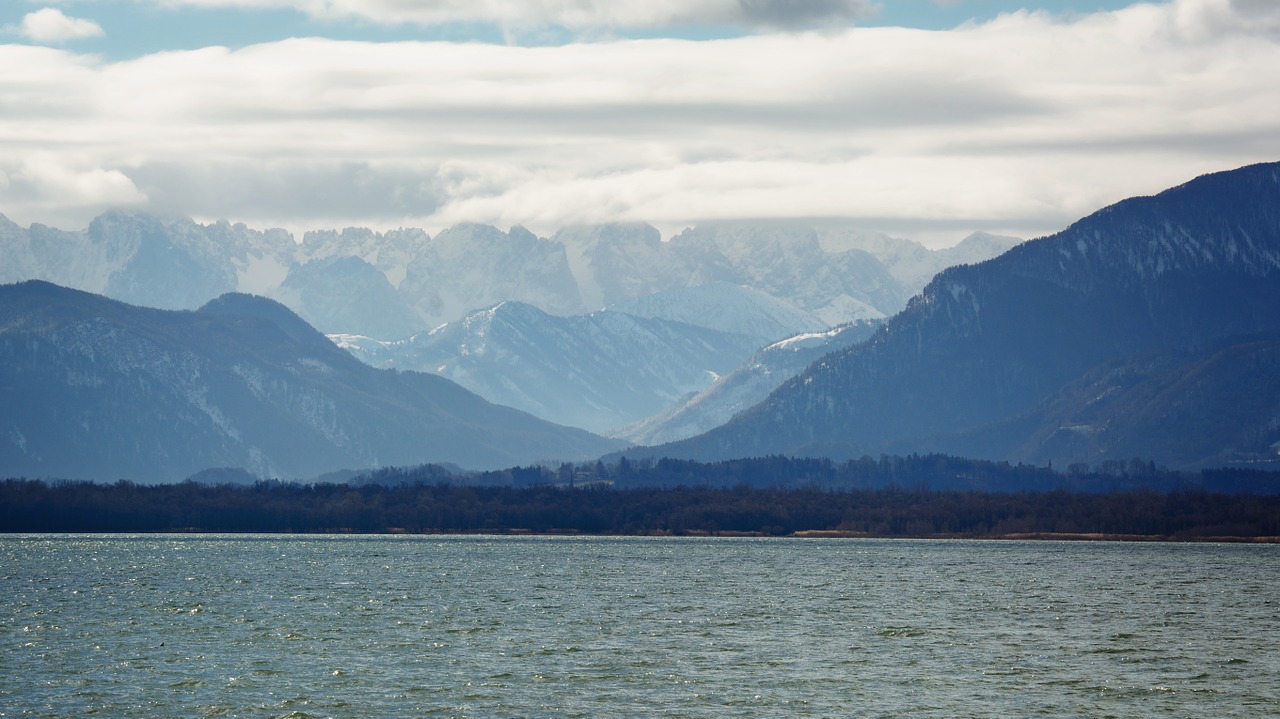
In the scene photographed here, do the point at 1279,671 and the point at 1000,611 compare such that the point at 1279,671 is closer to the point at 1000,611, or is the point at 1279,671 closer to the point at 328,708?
the point at 1000,611

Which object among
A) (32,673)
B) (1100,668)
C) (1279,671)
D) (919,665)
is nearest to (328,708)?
(32,673)

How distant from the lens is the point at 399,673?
138500mm

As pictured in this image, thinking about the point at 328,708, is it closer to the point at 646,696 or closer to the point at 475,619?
the point at 646,696

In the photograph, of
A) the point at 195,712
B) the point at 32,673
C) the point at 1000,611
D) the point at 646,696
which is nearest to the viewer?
the point at 195,712

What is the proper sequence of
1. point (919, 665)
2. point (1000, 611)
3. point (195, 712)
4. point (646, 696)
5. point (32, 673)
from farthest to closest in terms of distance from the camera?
point (1000, 611) < point (919, 665) < point (32, 673) < point (646, 696) < point (195, 712)

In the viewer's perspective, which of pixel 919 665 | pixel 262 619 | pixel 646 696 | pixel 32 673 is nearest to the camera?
pixel 646 696

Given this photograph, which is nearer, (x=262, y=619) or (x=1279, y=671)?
(x=1279, y=671)

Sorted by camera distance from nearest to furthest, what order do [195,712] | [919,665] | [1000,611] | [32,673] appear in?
1. [195,712]
2. [32,673]
3. [919,665]
4. [1000,611]

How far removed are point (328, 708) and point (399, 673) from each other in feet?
61.6

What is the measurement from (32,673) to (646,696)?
46.2 m

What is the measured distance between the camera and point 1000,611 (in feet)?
655

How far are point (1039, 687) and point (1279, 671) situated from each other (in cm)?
2337

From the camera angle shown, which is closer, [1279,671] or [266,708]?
[266,708]

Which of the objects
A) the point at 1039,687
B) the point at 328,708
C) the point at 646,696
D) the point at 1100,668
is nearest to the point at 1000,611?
the point at 1100,668
